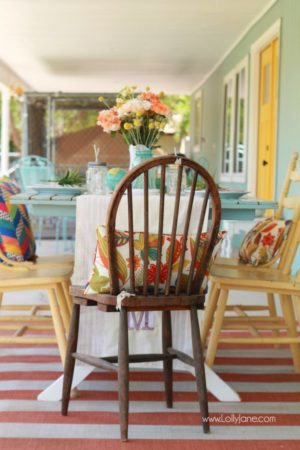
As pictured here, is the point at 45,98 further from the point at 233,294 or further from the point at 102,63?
the point at 233,294

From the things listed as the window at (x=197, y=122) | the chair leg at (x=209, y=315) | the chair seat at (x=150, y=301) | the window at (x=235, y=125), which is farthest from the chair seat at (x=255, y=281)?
the window at (x=197, y=122)

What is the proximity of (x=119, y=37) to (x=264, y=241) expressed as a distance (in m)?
6.51

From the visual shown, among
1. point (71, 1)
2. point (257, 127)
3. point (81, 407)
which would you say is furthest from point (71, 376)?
point (257, 127)

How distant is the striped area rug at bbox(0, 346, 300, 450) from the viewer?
7.22 feet

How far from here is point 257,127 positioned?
316 inches

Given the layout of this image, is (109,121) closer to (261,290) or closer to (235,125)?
(261,290)

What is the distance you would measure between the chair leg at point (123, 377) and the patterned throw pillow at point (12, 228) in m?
0.92

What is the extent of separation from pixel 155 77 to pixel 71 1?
610cm

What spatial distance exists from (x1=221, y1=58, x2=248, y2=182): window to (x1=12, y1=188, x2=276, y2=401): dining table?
19.6 feet

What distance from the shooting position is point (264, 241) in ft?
10.3

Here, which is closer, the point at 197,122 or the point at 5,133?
the point at 5,133

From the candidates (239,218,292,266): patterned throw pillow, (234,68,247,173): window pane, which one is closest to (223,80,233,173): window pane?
(234,68,247,173): window pane

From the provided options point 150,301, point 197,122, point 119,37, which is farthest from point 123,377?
point 197,122

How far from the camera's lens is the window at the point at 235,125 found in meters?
8.87
